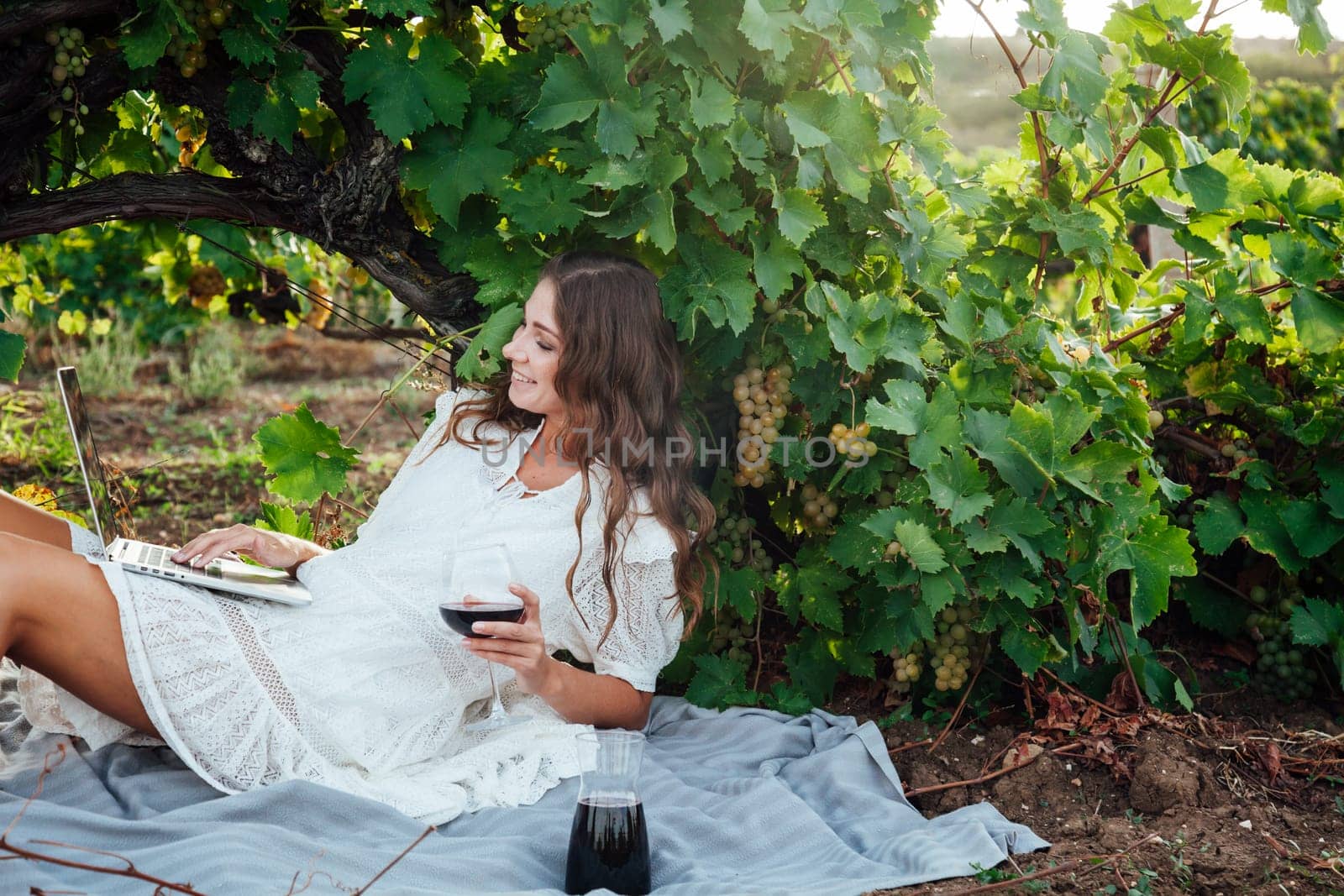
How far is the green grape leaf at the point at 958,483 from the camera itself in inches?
95.1

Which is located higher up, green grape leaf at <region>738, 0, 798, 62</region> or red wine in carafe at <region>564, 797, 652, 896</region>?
green grape leaf at <region>738, 0, 798, 62</region>

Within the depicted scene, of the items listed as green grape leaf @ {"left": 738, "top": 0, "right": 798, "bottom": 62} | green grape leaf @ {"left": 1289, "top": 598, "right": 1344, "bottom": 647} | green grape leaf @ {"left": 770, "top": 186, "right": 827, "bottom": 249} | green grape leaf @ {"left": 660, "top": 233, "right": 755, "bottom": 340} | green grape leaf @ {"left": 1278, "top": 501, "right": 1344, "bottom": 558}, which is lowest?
green grape leaf @ {"left": 1289, "top": 598, "right": 1344, "bottom": 647}

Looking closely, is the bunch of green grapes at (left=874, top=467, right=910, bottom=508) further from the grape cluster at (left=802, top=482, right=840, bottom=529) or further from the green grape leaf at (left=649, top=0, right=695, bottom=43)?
the green grape leaf at (left=649, top=0, right=695, bottom=43)

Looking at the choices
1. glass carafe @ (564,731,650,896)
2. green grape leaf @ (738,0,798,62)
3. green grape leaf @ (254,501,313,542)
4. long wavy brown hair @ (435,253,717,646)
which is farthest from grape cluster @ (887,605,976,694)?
green grape leaf @ (254,501,313,542)

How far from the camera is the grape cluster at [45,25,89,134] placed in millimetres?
2596

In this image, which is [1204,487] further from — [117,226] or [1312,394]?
[117,226]

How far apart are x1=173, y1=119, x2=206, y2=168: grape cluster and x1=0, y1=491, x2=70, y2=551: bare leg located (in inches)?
40.9

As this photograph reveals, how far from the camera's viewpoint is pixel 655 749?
2.67 metres

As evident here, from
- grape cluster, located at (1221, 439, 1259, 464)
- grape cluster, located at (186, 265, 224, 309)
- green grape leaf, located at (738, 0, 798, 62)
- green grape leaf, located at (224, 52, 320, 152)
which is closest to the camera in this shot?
green grape leaf, located at (738, 0, 798, 62)

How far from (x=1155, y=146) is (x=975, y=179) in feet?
1.32

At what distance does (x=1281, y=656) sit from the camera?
2939 mm

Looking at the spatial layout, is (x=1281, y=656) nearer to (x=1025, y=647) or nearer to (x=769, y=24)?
(x=1025, y=647)

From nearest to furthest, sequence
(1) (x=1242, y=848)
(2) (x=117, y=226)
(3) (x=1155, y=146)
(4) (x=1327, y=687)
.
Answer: (1) (x=1242, y=848)
(3) (x=1155, y=146)
(4) (x=1327, y=687)
(2) (x=117, y=226)

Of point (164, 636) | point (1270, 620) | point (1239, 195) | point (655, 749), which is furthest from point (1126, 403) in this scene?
point (164, 636)
